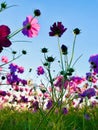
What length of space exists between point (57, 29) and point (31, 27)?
0.29m

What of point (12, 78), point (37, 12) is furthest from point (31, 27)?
point (12, 78)

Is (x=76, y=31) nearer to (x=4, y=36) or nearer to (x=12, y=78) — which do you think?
(x=4, y=36)

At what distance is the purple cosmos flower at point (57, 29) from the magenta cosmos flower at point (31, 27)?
0.23 m

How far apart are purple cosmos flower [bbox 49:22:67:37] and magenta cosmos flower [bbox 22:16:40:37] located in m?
0.23

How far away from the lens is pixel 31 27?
6.70ft

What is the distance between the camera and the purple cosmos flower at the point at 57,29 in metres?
2.27

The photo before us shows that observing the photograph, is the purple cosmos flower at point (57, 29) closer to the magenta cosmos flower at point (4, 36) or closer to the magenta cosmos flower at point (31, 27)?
the magenta cosmos flower at point (31, 27)

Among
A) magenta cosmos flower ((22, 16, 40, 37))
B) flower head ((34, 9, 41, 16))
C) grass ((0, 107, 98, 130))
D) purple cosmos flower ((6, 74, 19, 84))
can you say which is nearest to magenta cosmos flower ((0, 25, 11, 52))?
grass ((0, 107, 98, 130))

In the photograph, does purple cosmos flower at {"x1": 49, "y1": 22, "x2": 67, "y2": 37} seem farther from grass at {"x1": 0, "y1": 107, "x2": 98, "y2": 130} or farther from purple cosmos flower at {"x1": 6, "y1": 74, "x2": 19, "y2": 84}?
purple cosmos flower at {"x1": 6, "y1": 74, "x2": 19, "y2": 84}

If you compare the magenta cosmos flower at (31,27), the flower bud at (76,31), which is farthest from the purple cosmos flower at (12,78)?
the magenta cosmos flower at (31,27)

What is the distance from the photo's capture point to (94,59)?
7.62 ft

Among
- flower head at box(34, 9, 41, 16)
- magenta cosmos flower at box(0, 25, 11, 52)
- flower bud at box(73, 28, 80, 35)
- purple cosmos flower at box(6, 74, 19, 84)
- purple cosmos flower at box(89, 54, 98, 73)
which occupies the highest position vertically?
flower head at box(34, 9, 41, 16)

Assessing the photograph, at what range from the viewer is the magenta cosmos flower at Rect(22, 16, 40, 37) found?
2.01 metres

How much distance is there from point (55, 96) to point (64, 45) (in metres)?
0.49
